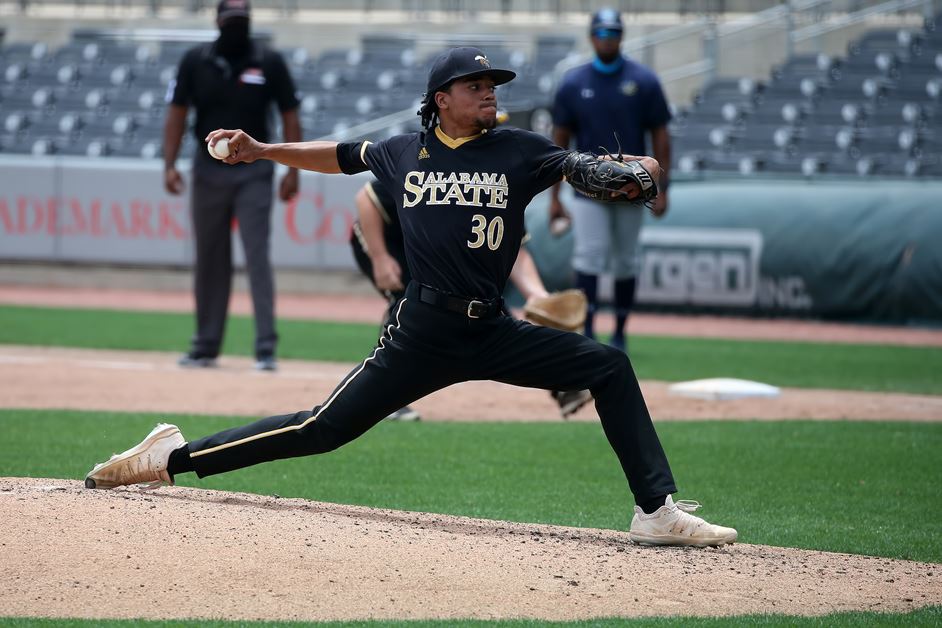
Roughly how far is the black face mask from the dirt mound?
532 cm

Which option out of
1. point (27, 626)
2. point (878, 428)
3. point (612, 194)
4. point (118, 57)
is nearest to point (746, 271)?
point (878, 428)

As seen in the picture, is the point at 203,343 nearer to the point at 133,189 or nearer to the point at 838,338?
the point at 838,338

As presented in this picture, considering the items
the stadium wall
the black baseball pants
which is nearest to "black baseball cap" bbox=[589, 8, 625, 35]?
the stadium wall

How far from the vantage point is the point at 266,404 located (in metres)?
8.48

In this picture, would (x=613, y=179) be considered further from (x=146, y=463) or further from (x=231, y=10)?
(x=231, y=10)

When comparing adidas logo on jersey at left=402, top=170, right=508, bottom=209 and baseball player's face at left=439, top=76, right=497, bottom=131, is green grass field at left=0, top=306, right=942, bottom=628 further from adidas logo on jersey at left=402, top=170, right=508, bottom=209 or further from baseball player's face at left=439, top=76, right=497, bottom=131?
baseball player's face at left=439, top=76, right=497, bottom=131

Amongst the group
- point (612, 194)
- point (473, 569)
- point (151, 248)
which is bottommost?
point (151, 248)

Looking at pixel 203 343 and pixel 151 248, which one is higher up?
pixel 203 343

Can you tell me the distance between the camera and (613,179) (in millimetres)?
Result: 4539

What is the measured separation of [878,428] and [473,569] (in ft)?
14.8

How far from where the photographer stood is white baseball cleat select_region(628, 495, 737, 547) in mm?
4840

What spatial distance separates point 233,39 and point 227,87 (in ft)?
1.17

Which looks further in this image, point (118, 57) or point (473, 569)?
point (118, 57)

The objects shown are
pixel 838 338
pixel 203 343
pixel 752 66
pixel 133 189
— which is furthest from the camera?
pixel 752 66
